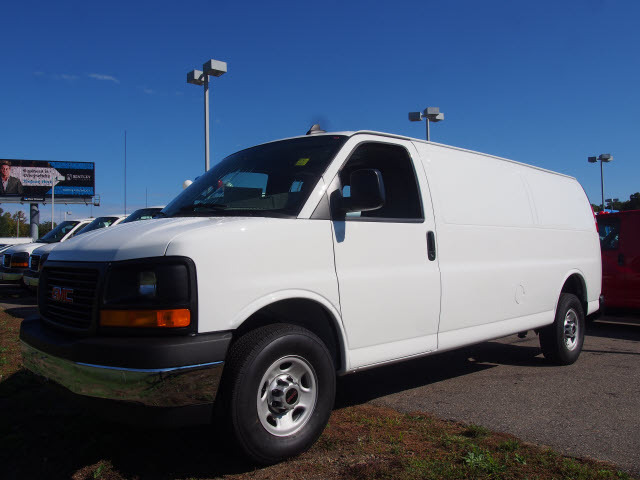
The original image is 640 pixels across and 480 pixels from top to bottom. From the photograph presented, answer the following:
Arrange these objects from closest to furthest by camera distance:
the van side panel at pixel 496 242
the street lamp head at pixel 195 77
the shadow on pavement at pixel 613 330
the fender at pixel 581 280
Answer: the van side panel at pixel 496 242
the fender at pixel 581 280
the shadow on pavement at pixel 613 330
the street lamp head at pixel 195 77

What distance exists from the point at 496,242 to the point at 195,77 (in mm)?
11650

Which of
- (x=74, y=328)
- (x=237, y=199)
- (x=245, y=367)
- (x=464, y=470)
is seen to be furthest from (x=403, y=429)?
(x=74, y=328)

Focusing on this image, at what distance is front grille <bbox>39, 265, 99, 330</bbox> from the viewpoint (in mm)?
3068

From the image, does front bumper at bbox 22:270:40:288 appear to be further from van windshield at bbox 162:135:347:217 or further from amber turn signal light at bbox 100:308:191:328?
amber turn signal light at bbox 100:308:191:328

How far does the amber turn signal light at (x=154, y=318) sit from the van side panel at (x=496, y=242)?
2257mm

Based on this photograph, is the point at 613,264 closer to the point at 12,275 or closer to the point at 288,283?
the point at 288,283

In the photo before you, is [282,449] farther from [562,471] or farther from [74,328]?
[562,471]

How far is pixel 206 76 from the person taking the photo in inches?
571

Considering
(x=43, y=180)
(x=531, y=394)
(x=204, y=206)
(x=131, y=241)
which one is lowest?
(x=531, y=394)

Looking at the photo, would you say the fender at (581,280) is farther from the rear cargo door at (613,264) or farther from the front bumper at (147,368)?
the front bumper at (147,368)

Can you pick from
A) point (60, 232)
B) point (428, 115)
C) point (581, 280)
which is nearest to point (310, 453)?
point (581, 280)

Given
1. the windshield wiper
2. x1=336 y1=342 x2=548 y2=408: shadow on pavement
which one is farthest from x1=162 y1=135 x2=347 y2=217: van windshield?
x1=336 y1=342 x2=548 y2=408: shadow on pavement

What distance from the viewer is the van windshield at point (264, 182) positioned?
3.66 meters

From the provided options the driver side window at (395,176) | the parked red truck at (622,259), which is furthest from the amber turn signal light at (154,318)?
the parked red truck at (622,259)
